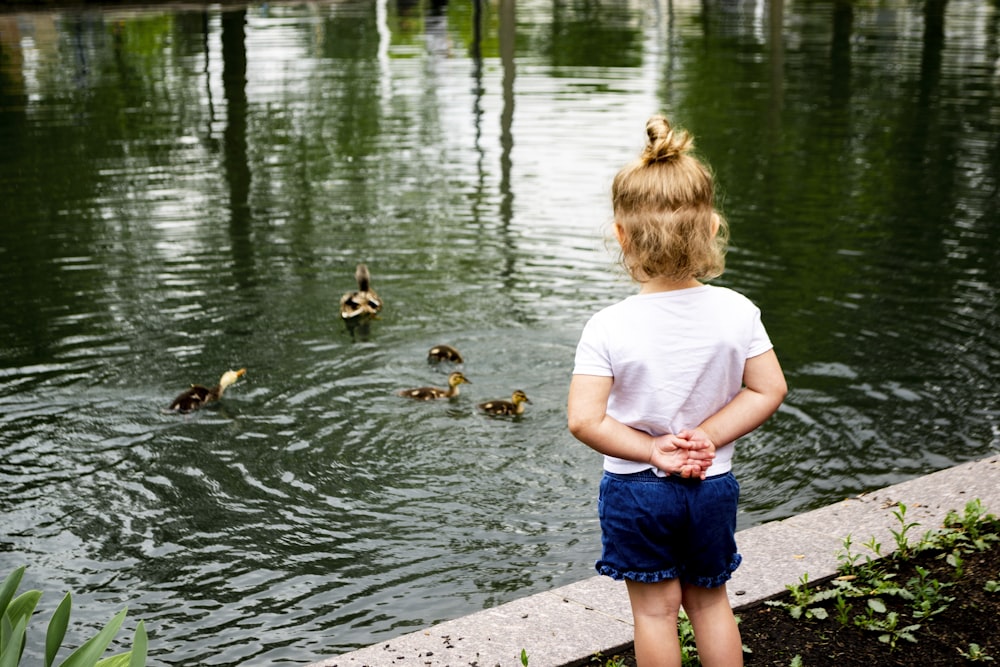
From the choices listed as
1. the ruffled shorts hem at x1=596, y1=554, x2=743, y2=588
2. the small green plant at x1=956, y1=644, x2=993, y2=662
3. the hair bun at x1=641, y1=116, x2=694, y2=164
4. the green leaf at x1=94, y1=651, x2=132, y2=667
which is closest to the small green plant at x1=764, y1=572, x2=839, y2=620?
the small green plant at x1=956, y1=644, x2=993, y2=662

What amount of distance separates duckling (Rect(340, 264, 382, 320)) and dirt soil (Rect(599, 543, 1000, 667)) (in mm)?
5518

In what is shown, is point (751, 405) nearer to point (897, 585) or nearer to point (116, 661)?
point (897, 585)

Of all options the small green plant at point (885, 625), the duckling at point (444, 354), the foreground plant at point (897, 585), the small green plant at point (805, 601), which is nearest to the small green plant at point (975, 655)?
the foreground plant at point (897, 585)

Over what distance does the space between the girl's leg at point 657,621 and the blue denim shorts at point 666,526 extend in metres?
0.06

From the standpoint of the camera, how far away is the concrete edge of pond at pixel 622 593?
4211 millimetres

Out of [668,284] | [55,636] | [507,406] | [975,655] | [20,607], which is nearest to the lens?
[55,636]

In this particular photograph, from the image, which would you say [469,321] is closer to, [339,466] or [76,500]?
[339,466]

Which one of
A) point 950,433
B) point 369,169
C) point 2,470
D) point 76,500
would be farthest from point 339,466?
point 369,169

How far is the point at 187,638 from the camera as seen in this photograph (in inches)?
206

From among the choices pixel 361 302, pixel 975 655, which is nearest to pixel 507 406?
pixel 361 302

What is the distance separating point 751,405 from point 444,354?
17.4 ft

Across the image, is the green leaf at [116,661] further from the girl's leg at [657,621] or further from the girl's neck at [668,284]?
the girl's neck at [668,284]

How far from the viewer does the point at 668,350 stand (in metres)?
3.33

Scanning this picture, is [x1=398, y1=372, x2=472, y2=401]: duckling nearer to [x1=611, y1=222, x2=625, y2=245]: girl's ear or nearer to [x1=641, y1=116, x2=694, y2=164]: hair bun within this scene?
[x1=611, y1=222, x2=625, y2=245]: girl's ear
